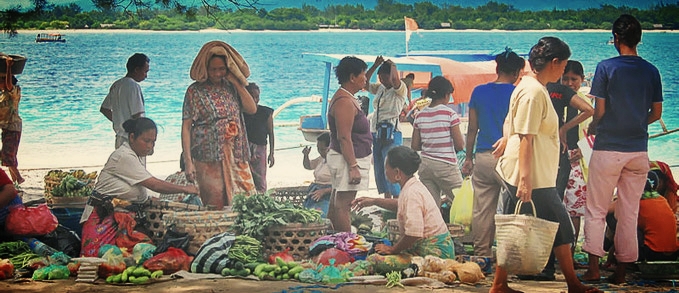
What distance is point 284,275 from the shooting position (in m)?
7.40

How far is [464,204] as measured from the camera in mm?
8164

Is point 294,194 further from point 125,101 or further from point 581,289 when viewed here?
point 581,289

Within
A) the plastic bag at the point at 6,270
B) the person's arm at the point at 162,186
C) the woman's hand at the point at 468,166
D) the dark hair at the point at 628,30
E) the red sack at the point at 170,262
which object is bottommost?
the plastic bag at the point at 6,270

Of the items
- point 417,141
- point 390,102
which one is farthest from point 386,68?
point 417,141

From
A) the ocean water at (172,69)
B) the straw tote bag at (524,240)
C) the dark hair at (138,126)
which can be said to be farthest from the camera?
the ocean water at (172,69)

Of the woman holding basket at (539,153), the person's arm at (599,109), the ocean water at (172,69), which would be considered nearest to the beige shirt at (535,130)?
the woman holding basket at (539,153)

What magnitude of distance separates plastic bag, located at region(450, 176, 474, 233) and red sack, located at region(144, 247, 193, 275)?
7.15ft

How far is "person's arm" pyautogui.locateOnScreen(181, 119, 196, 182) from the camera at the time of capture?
8.12 m

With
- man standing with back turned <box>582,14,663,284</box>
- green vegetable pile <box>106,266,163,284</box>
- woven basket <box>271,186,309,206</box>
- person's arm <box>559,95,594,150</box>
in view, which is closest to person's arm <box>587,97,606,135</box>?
man standing with back turned <box>582,14,663,284</box>

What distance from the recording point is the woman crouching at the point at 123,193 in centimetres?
786

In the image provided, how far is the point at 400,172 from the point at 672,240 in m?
2.10

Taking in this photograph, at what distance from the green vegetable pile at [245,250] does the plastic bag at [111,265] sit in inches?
31.3

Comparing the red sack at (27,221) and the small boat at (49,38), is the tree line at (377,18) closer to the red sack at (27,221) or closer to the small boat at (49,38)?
the small boat at (49,38)

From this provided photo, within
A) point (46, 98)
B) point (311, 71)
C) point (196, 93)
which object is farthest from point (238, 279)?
point (46, 98)
